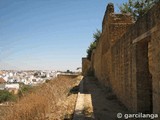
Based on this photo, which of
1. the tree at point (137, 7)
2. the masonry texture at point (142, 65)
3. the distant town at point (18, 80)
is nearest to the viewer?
the masonry texture at point (142, 65)

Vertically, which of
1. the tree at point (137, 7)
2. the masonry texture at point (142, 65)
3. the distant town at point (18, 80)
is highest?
the tree at point (137, 7)

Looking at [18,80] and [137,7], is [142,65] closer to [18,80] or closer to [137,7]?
[137,7]

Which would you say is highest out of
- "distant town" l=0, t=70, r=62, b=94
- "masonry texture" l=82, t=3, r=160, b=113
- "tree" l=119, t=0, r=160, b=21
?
"tree" l=119, t=0, r=160, b=21

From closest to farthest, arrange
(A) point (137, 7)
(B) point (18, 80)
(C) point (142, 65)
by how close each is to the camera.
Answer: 1. (C) point (142, 65)
2. (A) point (137, 7)
3. (B) point (18, 80)

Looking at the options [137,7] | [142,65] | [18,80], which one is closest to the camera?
[142,65]

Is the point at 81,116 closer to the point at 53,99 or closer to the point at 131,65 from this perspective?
the point at 131,65

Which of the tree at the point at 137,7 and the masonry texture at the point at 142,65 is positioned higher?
the tree at the point at 137,7

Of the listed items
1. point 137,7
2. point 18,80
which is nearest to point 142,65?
point 137,7

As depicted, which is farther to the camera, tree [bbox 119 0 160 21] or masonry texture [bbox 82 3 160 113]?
tree [bbox 119 0 160 21]

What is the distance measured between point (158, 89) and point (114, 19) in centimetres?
807

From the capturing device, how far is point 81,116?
19.1 feet

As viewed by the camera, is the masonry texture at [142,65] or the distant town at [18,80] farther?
the distant town at [18,80]

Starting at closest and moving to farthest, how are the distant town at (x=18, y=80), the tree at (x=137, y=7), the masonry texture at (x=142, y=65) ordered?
1. the masonry texture at (x=142, y=65)
2. the tree at (x=137, y=7)
3. the distant town at (x=18, y=80)

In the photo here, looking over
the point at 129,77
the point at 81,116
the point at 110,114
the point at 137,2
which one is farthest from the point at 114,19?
the point at 137,2
